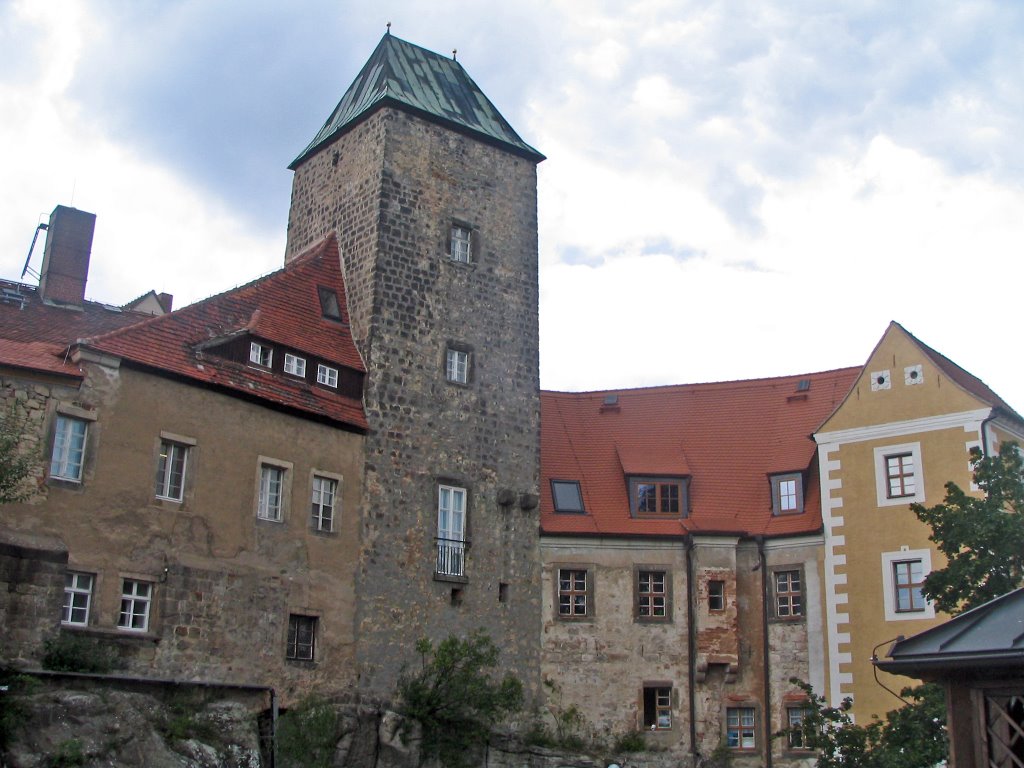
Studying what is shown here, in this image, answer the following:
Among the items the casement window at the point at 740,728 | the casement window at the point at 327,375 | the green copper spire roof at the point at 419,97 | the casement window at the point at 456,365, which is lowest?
the casement window at the point at 740,728

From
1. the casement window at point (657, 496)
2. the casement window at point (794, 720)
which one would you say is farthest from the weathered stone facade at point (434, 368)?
the casement window at point (794, 720)

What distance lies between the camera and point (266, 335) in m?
26.5

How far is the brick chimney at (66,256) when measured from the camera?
29.8 meters

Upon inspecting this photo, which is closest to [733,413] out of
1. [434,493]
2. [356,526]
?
[434,493]

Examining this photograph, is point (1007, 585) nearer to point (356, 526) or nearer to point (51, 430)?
point (356, 526)

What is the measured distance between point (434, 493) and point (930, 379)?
11828 millimetres

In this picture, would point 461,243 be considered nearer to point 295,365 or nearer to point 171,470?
→ point 295,365

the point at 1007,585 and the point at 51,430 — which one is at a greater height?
the point at 51,430

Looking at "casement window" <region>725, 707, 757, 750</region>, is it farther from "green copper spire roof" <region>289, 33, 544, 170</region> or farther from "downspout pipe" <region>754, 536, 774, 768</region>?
"green copper spire roof" <region>289, 33, 544, 170</region>

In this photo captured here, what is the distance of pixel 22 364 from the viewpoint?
21766 millimetres

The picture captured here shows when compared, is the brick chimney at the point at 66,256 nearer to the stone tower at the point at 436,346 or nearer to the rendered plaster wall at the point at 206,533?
the stone tower at the point at 436,346

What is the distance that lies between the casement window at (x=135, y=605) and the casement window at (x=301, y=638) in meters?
3.28

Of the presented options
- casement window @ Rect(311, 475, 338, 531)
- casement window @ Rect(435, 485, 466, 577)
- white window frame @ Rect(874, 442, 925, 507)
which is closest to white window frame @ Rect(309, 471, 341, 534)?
casement window @ Rect(311, 475, 338, 531)

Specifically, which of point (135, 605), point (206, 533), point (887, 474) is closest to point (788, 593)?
point (887, 474)
